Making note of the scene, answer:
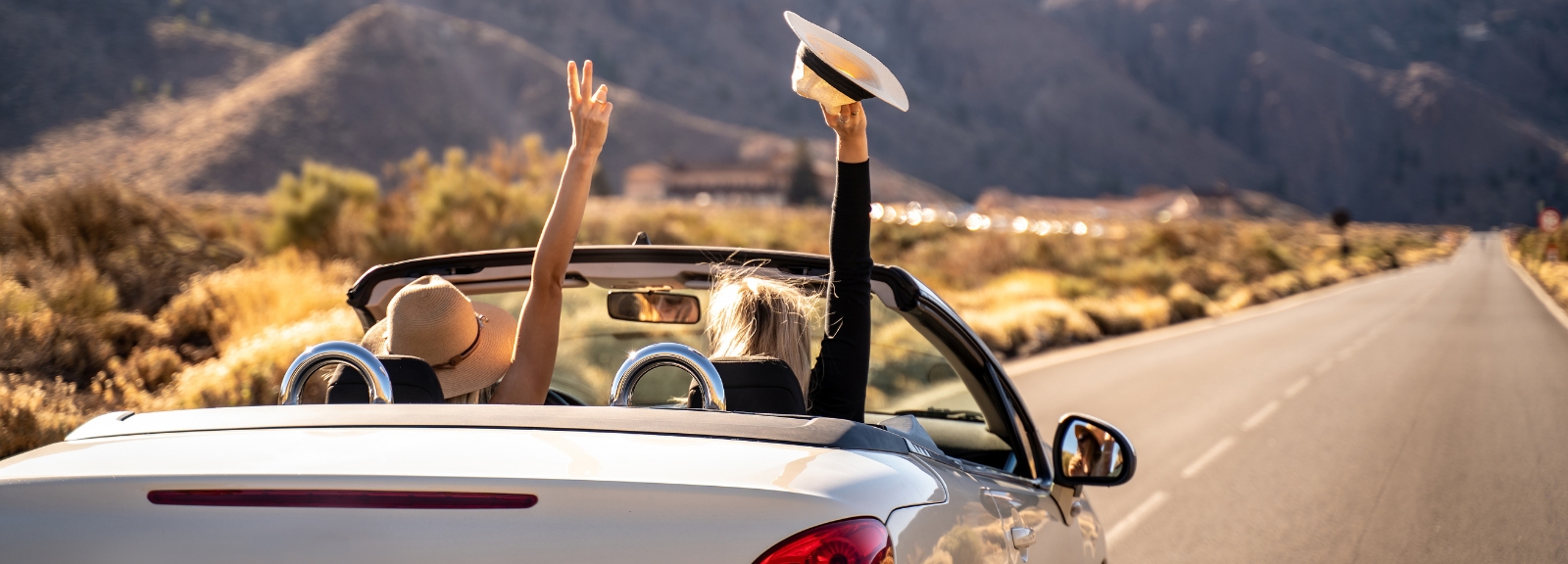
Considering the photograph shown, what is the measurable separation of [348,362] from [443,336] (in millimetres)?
457

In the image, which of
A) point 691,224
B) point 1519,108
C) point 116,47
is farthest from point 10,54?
point 1519,108

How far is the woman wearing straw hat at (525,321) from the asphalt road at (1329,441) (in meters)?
4.28

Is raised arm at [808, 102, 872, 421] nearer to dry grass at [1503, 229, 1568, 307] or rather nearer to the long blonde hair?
the long blonde hair

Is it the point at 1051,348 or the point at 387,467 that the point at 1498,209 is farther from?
the point at 387,467

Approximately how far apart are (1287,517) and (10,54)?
98429mm

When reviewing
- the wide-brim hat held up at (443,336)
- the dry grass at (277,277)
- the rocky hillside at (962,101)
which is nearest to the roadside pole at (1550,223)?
the dry grass at (277,277)

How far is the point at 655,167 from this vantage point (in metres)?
110

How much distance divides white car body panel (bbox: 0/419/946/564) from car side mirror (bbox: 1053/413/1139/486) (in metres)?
1.61

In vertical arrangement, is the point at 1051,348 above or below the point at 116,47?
below

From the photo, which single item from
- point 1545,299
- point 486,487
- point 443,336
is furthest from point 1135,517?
point 1545,299

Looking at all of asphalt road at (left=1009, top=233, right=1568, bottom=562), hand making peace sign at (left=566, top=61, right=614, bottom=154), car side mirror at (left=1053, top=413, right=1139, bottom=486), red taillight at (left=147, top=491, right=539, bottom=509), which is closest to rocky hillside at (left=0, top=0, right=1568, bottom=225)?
asphalt road at (left=1009, top=233, right=1568, bottom=562)

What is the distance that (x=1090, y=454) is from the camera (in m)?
3.22

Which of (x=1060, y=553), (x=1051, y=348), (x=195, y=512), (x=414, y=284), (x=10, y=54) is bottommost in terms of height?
(x=1051, y=348)

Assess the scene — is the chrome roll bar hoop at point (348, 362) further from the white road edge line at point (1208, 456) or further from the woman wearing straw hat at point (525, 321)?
the white road edge line at point (1208, 456)
